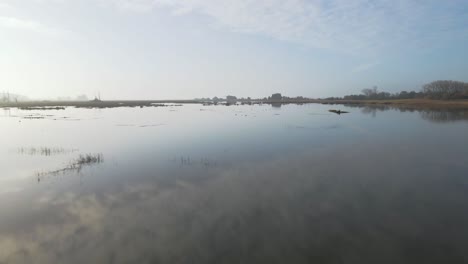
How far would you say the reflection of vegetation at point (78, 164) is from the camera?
16.5 meters

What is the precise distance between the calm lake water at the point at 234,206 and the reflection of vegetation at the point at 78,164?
13cm

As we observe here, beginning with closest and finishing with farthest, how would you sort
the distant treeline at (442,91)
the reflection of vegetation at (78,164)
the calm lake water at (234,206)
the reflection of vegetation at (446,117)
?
the calm lake water at (234,206) → the reflection of vegetation at (78,164) → the reflection of vegetation at (446,117) → the distant treeline at (442,91)

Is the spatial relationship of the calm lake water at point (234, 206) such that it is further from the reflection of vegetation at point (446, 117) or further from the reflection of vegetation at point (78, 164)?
the reflection of vegetation at point (446, 117)

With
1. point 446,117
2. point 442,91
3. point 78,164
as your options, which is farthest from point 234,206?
point 442,91

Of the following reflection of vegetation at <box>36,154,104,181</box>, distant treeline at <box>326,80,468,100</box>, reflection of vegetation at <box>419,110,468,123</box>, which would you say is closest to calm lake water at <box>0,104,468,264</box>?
reflection of vegetation at <box>36,154,104,181</box>

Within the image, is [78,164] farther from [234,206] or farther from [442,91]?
[442,91]

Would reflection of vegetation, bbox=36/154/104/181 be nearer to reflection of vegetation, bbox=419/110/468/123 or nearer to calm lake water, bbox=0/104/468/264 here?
calm lake water, bbox=0/104/468/264

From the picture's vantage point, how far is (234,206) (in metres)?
11.4

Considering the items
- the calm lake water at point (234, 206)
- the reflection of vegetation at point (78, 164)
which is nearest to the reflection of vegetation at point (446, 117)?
the calm lake water at point (234, 206)

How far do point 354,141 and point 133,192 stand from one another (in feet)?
78.5

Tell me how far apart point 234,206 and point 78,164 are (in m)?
13.5

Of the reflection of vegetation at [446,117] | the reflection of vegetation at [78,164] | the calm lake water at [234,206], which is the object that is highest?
the reflection of vegetation at [446,117]

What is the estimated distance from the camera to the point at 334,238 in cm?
876

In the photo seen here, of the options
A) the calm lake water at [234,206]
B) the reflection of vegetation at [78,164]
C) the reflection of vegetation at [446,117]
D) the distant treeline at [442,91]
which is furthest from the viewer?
the distant treeline at [442,91]
